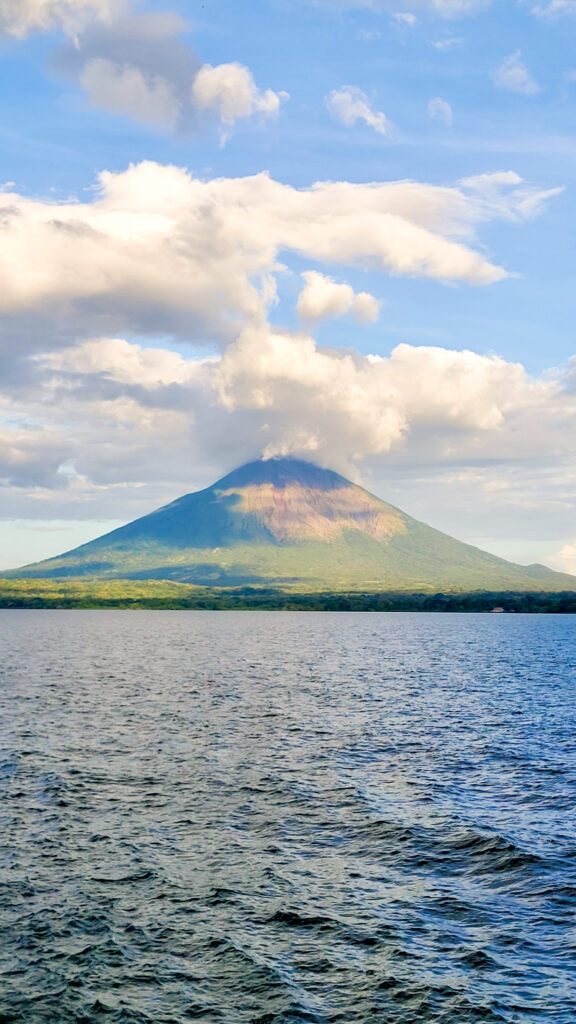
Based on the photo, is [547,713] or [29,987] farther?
[547,713]

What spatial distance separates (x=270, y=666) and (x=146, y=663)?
837 inches

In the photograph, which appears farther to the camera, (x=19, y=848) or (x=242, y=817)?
(x=242, y=817)

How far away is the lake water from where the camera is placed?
80.6 ft

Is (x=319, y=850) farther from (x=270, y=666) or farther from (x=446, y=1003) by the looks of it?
(x=270, y=666)

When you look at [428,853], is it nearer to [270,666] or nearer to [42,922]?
[42,922]

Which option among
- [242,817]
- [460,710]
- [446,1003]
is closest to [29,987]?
[446,1003]

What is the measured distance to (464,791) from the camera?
49750mm

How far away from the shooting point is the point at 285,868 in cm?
3541

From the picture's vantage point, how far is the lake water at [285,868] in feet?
80.6

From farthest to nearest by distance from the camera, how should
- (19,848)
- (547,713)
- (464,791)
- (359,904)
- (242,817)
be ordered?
1. (547,713)
2. (464,791)
3. (242,817)
4. (19,848)
5. (359,904)

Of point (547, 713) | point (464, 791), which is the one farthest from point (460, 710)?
point (464, 791)

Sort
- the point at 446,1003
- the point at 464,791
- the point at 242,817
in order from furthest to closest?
the point at 464,791 < the point at 242,817 < the point at 446,1003

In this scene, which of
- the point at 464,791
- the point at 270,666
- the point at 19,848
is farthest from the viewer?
the point at 270,666

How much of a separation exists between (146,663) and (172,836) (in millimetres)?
103123
